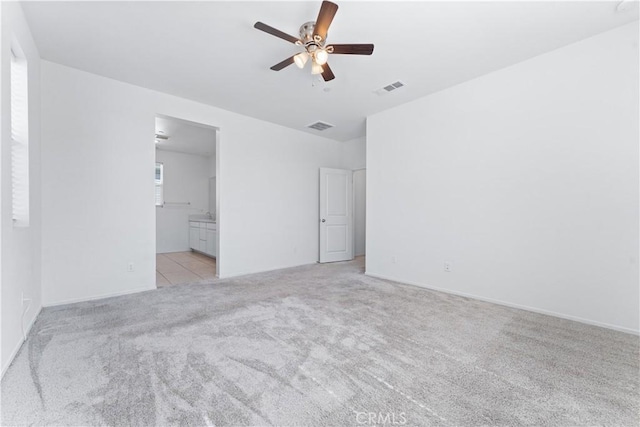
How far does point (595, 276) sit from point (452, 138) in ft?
7.02

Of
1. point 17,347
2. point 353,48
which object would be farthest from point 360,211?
point 17,347

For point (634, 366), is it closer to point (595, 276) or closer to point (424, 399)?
point (595, 276)

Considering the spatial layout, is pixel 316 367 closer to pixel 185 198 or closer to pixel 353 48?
pixel 353 48

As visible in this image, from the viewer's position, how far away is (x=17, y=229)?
7.00 ft

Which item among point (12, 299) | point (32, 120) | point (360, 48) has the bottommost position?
point (12, 299)

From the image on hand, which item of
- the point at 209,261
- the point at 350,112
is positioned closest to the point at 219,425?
the point at 350,112

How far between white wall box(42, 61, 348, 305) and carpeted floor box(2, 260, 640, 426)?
562 millimetres

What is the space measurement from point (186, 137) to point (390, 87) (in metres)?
4.63

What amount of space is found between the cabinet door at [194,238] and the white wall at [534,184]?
512 centimetres

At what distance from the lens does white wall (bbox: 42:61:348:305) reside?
3068 millimetres

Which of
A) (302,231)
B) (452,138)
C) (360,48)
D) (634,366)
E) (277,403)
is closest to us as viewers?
(277,403)

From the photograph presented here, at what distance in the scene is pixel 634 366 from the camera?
1907 mm

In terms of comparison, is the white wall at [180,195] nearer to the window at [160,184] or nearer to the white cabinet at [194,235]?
the window at [160,184]

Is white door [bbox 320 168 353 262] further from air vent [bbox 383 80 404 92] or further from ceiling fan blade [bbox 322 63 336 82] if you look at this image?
ceiling fan blade [bbox 322 63 336 82]
